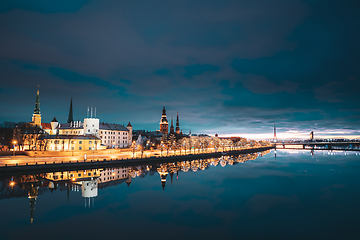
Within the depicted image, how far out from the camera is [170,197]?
95.2 feet

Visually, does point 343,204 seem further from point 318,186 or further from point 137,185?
point 137,185

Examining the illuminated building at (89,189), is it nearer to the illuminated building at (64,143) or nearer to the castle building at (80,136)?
the illuminated building at (64,143)

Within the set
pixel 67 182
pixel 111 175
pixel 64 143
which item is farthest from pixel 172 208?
pixel 64 143

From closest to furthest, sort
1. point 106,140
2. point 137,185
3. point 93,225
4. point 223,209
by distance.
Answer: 1. point 93,225
2. point 223,209
3. point 137,185
4. point 106,140

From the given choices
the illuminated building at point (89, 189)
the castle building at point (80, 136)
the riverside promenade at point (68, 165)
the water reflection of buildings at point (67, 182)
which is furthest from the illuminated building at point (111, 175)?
the castle building at point (80, 136)

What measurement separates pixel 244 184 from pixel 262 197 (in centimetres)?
850

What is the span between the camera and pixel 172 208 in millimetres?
24375

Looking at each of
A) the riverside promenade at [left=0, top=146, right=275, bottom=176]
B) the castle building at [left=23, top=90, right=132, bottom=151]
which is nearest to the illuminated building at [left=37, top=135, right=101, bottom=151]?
the castle building at [left=23, top=90, right=132, bottom=151]

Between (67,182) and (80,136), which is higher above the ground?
(80,136)

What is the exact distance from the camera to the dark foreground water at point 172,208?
18.0m

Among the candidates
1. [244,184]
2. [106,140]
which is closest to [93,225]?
[244,184]

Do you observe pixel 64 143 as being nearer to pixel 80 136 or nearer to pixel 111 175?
pixel 80 136

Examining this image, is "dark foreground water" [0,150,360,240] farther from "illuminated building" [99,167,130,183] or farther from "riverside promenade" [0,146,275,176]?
"riverside promenade" [0,146,275,176]

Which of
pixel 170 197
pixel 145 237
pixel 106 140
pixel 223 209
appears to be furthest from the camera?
pixel 106 140
